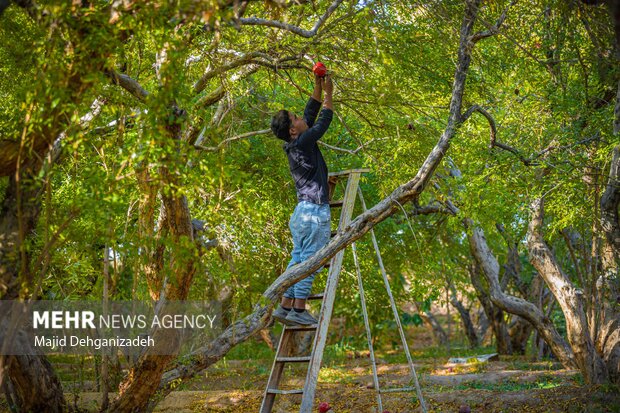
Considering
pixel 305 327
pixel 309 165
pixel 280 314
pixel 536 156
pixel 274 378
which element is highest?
pixel 536 156

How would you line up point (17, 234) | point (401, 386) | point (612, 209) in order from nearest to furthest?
point (17, 234)
point (612, 209)
point (401, 386)

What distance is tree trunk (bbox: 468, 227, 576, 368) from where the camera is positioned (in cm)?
1155

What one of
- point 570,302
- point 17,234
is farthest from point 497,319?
point 17,234

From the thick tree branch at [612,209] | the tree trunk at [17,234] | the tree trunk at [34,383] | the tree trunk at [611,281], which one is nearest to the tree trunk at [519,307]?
the tree trunk at [611,281]

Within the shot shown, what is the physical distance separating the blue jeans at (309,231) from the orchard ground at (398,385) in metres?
2.91

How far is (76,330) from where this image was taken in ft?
29.9

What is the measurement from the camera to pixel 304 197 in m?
5.57

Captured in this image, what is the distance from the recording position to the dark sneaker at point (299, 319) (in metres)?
5.37

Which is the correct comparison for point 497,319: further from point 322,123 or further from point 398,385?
point 322,123

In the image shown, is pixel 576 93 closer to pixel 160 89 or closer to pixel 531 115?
pixel 531 115

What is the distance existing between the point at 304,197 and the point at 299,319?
928mm

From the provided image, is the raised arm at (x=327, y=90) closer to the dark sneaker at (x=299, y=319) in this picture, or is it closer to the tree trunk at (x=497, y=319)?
the dark sneaker at (x=299, y=319)

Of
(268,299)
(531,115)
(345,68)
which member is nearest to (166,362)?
(268,299)

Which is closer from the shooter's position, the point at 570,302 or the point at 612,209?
the point at 612,209
